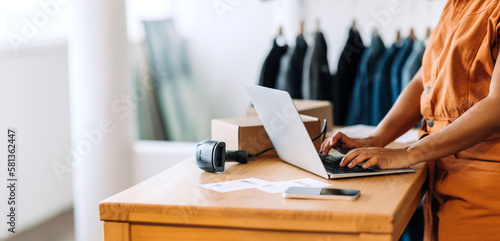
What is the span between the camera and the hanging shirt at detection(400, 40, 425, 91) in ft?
8.98

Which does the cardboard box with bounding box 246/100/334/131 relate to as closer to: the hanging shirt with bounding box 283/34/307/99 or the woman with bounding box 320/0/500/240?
the woman with bounding box 320/0/500/240

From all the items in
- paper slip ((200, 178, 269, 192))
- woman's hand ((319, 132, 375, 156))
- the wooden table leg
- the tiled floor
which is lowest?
the tiled floor

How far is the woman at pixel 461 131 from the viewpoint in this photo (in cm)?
133

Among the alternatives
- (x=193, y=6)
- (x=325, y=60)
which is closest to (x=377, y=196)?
(x=325, y=60)

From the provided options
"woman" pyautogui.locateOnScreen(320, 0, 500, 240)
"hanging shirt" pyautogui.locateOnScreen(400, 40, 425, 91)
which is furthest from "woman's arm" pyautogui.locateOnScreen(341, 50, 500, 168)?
"hanging shirt" pyautogui.locateOnScreen(400, 40, 425, 91)

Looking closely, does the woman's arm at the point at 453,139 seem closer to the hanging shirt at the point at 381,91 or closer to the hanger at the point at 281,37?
the hanging shirt at the point at 381,91

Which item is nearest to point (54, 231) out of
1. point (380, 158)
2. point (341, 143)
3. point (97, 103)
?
point (97, 103)

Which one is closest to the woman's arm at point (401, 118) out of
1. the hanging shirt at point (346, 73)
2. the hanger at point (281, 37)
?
the hanging shirt at point (346, 73)

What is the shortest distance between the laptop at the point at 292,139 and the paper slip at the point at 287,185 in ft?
0.14

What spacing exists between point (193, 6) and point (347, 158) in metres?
2.91

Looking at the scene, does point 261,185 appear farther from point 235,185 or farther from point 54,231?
point 54,231

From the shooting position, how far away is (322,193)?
1.16 meters

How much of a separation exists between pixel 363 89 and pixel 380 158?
1.59 metres

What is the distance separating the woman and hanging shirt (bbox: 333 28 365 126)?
135 centimetres
